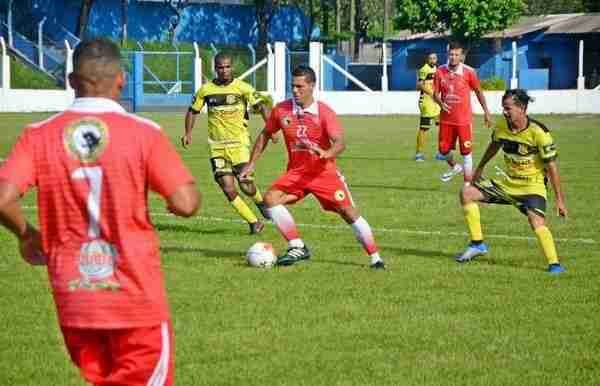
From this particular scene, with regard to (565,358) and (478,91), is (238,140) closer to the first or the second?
(478,91)

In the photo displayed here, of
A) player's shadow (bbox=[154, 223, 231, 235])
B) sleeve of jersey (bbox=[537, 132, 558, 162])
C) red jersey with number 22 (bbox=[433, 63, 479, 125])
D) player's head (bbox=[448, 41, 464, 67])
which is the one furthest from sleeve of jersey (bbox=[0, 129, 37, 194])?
red jersey with number 22 (bbox=[433, 63, 479, 125])

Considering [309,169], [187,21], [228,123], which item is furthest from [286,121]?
[187,21]

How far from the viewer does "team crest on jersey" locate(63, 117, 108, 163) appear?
210 inches

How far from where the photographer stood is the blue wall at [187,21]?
65.1 m

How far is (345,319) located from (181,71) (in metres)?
46.6

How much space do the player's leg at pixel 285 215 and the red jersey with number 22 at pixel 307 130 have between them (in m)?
0.24

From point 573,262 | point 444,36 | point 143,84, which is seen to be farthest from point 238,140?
point 444,36

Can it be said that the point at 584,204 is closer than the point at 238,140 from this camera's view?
No

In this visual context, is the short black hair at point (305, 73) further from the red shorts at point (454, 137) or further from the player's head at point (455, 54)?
the red shorts at point (454, 137)

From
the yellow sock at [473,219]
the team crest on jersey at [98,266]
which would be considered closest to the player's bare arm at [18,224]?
the team crest on jersey at [98,266]

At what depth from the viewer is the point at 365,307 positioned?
10.7 metres

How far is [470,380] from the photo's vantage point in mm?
8234

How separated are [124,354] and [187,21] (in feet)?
218

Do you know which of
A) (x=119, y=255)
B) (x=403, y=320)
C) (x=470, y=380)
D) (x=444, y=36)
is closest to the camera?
(x=119, y=255)
